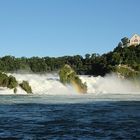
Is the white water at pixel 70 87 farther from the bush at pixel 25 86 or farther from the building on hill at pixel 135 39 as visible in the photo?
the building on hill at pixel 135 39

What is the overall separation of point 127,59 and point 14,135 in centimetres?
9988

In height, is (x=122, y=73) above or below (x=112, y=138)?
above

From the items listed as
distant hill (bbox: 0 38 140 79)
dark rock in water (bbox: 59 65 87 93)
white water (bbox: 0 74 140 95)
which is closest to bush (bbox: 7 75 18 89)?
white water (bbox: 0 74 140 95)

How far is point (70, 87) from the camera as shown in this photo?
83.9 meters

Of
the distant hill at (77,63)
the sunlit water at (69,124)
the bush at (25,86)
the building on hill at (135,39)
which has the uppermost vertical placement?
the building on hill at (135,39)

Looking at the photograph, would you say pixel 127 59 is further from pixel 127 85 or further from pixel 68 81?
pixel 68 81

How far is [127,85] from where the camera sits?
97.6m

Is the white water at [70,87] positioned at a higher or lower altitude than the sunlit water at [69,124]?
higher

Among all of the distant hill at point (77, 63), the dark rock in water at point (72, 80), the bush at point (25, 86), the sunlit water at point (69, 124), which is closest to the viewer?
the sunlit water at point (69, 124)

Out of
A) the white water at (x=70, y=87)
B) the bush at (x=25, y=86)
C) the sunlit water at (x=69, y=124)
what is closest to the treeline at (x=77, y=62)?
the white water at (x=70, y=87)

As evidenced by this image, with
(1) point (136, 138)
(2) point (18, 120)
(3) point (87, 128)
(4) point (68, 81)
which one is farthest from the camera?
(4) point (68, 81)

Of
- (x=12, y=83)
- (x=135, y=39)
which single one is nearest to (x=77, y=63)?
(x=135, y=39)

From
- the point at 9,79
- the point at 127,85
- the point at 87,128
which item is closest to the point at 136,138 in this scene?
the point at 87,128

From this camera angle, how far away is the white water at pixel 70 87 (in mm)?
82125
